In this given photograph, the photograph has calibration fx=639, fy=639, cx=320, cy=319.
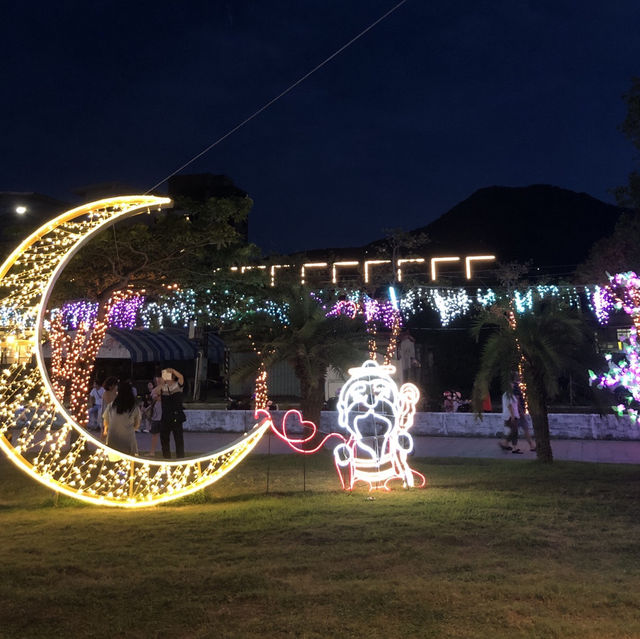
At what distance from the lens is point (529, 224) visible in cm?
7175

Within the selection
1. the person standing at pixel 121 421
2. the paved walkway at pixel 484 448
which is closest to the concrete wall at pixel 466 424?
the paved walkway at pixel 484 448

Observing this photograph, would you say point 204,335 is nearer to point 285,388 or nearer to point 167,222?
point 285,388

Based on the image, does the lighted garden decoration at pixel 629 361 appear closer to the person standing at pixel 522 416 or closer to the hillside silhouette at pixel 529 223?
the person standing at pixel 522 416

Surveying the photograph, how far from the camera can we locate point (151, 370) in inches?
1204

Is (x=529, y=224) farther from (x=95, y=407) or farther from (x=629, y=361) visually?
(x=629, y=361)

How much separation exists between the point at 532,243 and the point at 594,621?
224ft

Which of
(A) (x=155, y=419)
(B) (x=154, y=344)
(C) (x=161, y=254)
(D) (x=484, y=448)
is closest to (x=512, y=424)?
(D) (x=484, y=448)

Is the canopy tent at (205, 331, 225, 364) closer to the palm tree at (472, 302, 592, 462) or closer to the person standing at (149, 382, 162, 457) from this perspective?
the person standing at (149, 382, 162, 457)

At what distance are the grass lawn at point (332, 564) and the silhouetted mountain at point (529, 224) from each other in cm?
5424

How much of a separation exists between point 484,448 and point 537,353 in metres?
3.23

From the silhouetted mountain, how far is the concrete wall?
45.6m

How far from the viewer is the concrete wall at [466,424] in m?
14.7

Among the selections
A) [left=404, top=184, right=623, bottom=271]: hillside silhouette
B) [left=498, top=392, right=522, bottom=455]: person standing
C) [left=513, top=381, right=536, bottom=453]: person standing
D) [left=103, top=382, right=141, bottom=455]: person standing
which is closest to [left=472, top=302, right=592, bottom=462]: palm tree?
[left=498, top=392, right=522, bottom=455]: person standing

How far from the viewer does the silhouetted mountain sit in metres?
64.9
